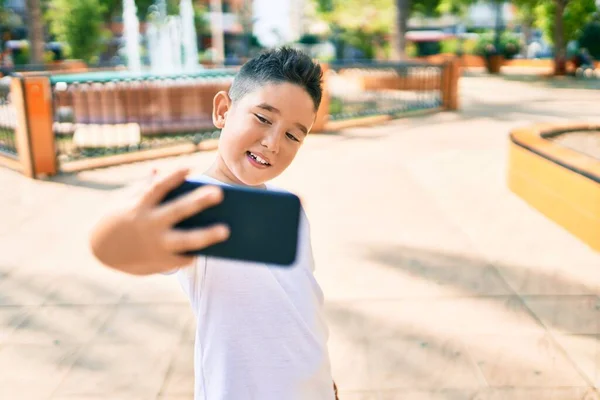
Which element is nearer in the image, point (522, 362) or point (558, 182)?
point (522, 362)

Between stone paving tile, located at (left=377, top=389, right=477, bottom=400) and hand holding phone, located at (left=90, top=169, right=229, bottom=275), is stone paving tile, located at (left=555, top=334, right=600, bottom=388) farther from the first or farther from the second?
hand holding phone, located at (left=90, top=169, right=229, bottom=275)

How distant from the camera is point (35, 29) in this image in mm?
16031

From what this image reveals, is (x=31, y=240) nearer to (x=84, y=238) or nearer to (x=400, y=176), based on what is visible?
(x=84, y=238)

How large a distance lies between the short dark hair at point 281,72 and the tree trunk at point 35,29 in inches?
653

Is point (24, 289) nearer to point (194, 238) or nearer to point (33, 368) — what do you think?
point (33, 368)

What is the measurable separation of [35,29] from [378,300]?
15.5 meters

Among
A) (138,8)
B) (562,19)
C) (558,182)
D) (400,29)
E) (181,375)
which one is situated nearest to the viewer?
(181,375)

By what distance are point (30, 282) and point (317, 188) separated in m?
3.33

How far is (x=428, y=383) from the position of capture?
281 cm

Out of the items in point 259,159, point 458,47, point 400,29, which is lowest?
point 259,159

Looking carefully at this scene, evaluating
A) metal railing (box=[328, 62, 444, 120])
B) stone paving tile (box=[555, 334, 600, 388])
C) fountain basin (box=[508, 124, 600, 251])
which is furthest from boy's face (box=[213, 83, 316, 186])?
metal railing (box=[328, 62, 444, 120])

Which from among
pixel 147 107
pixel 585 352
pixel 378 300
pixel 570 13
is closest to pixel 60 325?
pixel 378 300

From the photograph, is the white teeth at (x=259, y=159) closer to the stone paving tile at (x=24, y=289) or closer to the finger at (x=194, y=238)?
the finger at (x=194, y=238)

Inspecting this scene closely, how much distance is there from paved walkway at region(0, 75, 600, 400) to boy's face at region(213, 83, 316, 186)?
5.86 ft
